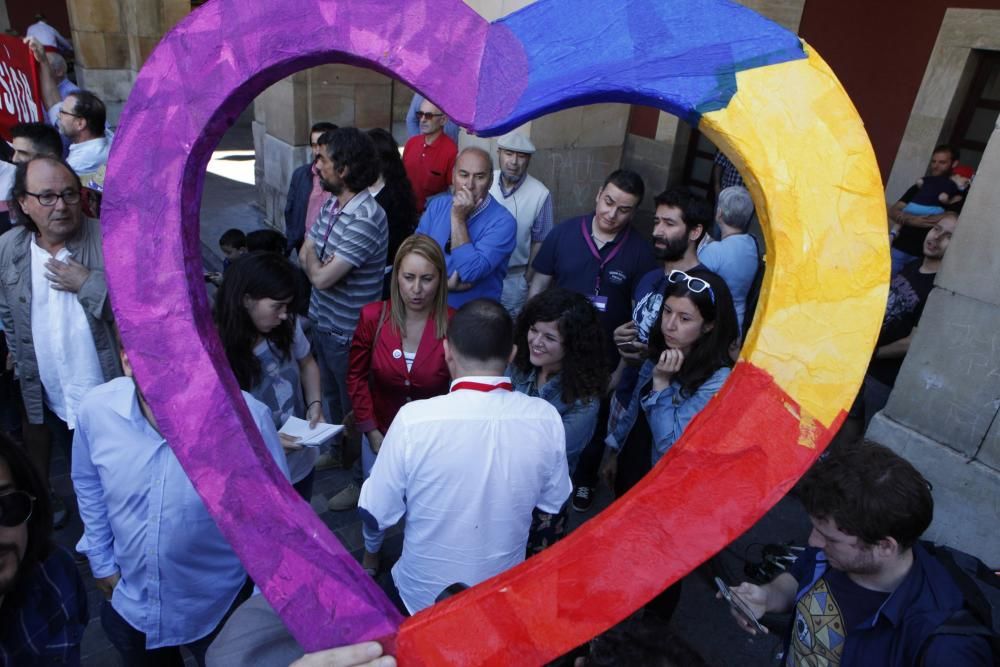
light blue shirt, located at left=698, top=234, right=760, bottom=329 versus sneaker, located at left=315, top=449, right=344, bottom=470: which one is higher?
light blue shirt, located at left=698, top=234, right=760, bottom=329

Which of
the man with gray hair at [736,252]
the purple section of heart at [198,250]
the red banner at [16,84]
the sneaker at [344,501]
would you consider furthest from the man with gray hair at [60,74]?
the purple section of heart at [198,250]

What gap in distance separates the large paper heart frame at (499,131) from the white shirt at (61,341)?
1738 mm

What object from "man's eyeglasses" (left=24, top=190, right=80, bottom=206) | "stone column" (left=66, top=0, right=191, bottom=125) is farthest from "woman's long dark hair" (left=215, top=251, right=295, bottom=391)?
"stone column" (left=66, top=0, right=191, bottom=125)

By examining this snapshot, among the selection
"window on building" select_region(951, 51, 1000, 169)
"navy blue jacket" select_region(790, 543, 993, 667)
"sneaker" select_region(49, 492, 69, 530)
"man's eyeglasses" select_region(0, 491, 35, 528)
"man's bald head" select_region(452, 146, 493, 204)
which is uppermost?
"window on building" select_region(951, 51, 1000, 169)

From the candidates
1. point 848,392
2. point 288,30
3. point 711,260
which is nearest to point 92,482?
point 288,30

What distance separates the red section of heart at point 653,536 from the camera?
104cm

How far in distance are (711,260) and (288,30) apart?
107 inches

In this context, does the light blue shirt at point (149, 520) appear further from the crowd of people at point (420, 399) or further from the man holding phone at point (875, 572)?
the man holding phone at point (875, 572)

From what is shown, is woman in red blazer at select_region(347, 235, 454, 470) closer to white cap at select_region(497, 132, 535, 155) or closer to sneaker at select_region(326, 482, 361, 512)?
sneaker at select_region(326, 482, 361, 512)

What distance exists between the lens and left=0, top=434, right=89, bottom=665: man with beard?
52.5 inches

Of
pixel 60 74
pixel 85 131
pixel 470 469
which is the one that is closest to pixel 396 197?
pixel 85 131

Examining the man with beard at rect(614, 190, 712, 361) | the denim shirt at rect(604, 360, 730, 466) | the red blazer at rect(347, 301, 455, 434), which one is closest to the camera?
the denim shirt at rect(604, 360, 730, 466)

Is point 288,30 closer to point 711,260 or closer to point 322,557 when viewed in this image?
point 322,557

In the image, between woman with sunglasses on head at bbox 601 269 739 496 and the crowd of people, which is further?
woman with sunglasses on head at bbox 601 269 739 496
